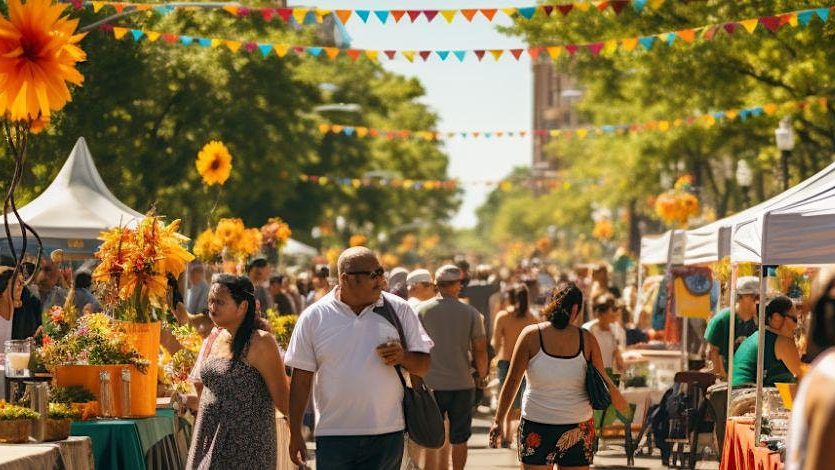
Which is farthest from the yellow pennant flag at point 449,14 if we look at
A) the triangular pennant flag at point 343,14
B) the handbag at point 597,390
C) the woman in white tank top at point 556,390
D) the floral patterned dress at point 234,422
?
the floral patterned dress at point 234,422

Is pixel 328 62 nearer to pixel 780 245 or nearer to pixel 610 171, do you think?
pixel 610 171

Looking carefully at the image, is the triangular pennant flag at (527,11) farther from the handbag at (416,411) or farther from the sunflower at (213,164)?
the handbag at (416,411)

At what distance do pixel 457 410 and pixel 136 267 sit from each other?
3148 mm

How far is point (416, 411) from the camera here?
796 cm

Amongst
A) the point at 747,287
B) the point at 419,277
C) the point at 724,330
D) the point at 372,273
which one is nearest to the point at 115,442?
the point at 372,273

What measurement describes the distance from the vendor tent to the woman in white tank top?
24.1ft

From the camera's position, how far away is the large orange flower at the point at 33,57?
762 cm

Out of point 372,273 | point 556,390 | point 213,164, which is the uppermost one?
point 213,164

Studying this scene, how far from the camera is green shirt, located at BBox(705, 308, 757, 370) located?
46.2ft

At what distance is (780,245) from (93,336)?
394cm

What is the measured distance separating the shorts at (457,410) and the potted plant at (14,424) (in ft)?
15.3

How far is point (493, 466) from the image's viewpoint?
15.2 metres

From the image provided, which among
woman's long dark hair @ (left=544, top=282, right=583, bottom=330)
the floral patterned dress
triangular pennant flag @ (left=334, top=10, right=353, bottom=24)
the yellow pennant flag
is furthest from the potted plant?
Result: the yellow pennant flag

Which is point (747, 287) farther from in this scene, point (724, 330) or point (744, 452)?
point (744, 452)
